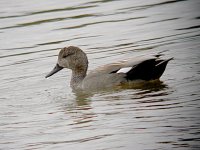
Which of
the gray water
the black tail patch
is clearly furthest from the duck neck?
the black tail patch

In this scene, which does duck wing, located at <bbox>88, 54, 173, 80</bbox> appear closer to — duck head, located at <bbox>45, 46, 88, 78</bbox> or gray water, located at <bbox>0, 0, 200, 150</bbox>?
gray water, located at <bbox>0, 0, 200, 150</bbox>

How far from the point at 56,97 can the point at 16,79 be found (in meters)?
1.55

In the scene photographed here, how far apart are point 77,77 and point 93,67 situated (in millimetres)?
1051

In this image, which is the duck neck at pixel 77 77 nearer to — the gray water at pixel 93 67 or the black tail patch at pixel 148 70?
the gray water at pixel 93 67

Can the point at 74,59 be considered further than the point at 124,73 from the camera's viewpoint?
Yes

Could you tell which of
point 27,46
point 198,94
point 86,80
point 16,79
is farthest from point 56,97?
point 27,46

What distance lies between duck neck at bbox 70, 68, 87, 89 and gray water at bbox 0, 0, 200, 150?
156 millimetres

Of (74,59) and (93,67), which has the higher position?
(74,59)

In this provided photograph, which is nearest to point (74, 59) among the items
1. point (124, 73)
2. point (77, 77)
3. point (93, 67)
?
point (77, 77)

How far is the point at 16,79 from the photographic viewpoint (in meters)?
12.4

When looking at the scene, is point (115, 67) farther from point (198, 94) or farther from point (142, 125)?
point (142, 125)

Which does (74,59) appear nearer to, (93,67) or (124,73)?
(93,67)

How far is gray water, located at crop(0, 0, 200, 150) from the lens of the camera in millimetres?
8289

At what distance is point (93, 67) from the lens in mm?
12922
